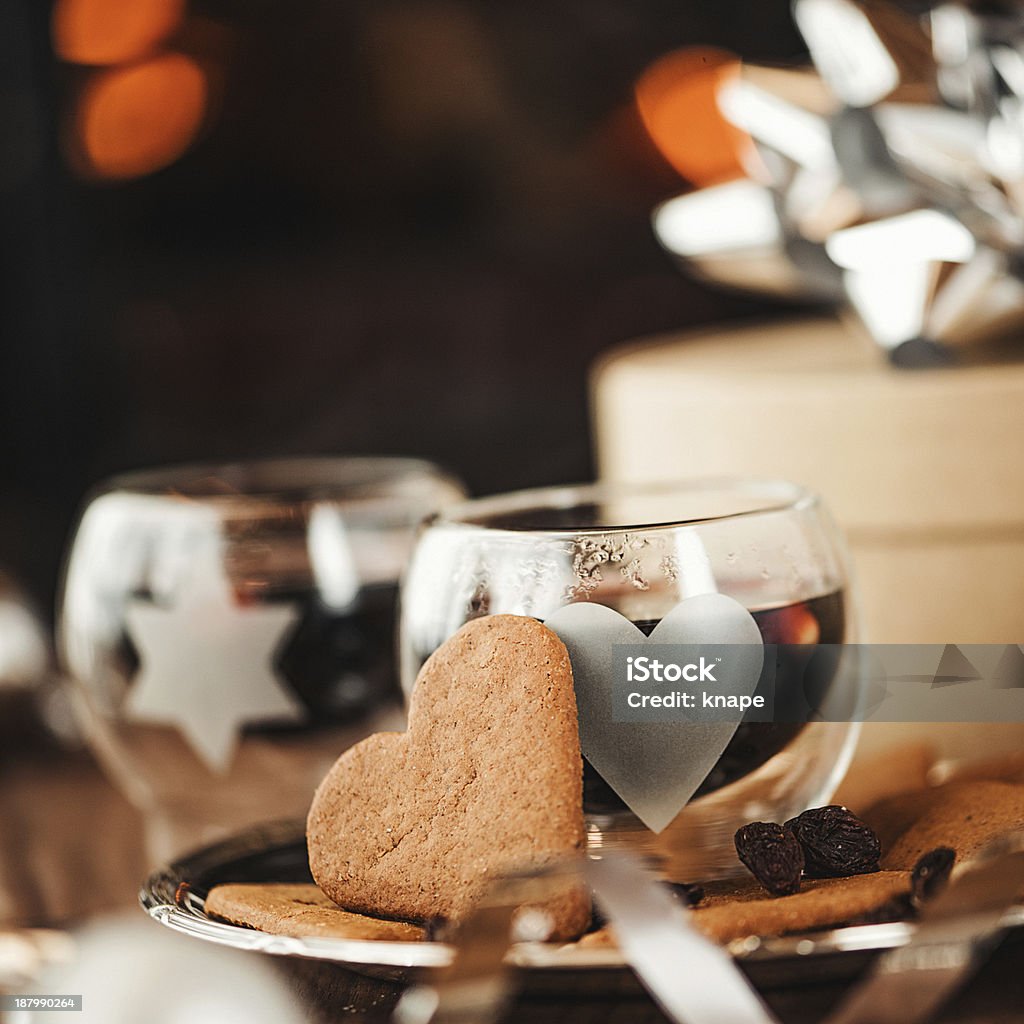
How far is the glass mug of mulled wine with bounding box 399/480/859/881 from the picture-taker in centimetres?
41

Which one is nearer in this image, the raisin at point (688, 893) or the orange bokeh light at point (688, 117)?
the raisin at point (688, 893)

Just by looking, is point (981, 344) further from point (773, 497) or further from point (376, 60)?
point (376, 60)

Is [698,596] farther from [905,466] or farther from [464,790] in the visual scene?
[905,466]

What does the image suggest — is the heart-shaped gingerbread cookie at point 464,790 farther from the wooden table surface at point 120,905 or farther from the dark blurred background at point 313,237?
the dark blurred background at point 313,237

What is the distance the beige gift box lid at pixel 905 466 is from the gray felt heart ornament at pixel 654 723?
0.19 metres

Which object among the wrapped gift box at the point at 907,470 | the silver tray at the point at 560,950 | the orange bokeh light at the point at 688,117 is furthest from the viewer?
the orange bokeh light at the point at 688,117

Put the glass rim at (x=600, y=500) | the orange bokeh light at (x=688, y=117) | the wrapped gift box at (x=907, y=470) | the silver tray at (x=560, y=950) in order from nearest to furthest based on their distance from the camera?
1. the silver tray at (x=560, y=950)
2. the glass rim at (x=600, y=500)
3. the wrapped gift box at (x=907, y=470)
4. the orange bokeh light at (x=688, y=117)

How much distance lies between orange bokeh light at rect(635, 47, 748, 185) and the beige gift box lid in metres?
0.68

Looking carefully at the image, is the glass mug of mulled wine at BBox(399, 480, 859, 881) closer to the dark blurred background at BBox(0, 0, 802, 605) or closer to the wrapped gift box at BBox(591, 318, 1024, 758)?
the wrapped gift box at BBox(591, 318, 1024, 758)

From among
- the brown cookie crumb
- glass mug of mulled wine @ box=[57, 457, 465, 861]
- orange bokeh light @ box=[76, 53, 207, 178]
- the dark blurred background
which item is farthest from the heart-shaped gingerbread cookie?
orange bokeh light @ box=[76, 53, 207, 178]

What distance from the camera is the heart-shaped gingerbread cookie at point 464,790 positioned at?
37 centimetres

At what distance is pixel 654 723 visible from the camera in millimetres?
399

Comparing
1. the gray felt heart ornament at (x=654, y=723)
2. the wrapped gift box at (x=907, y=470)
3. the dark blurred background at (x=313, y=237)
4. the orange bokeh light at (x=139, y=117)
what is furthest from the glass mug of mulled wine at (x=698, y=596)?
the orange bokeh light at (x=139, y=117)

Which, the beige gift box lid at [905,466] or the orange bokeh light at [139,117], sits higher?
the orange bokeh light at [139,117]
